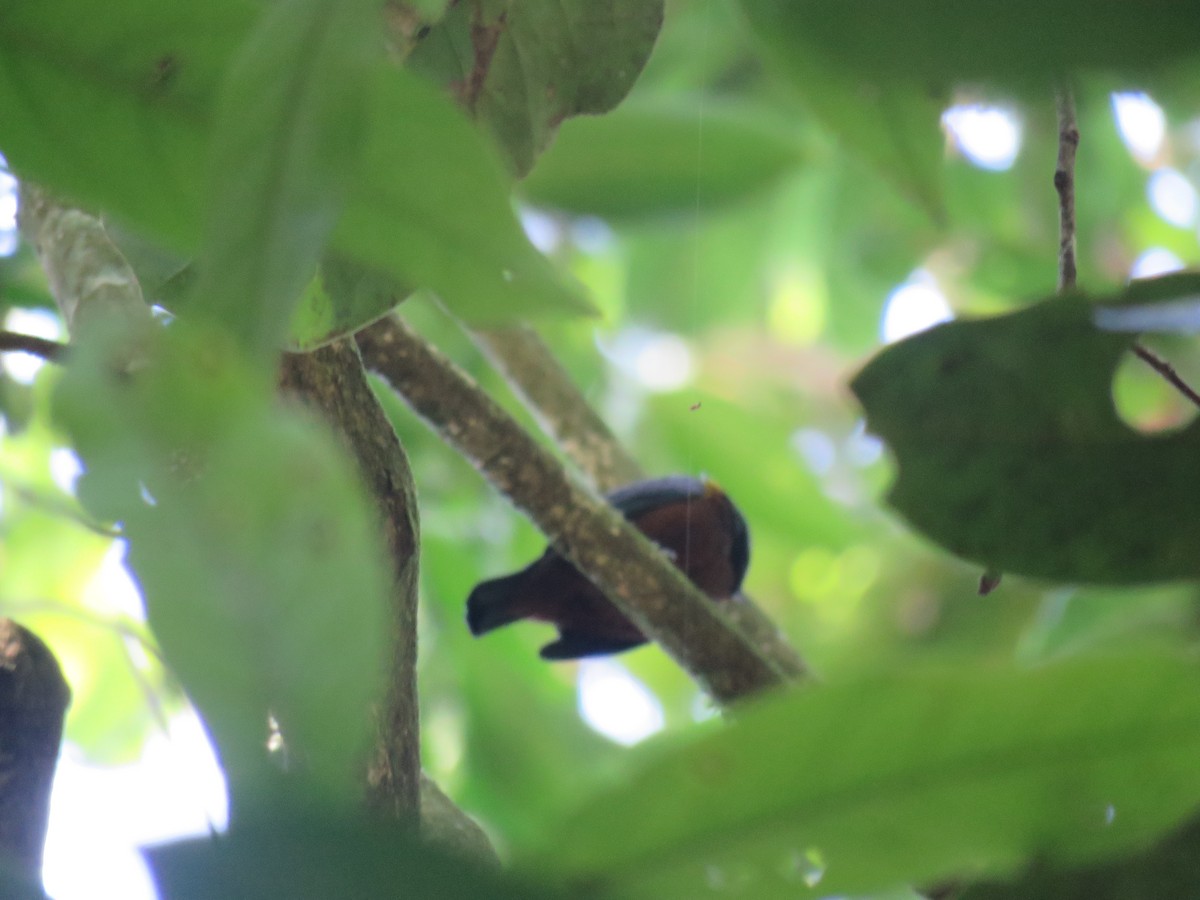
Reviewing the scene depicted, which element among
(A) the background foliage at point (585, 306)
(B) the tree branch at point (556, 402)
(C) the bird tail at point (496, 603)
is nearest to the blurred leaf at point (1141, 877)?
(A) the background foliage at point (585, 306)

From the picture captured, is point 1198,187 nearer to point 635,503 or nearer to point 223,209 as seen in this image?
point 635,503

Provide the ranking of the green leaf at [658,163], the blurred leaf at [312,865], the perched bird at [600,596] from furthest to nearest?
1. the perched bird at [600,596]
2. the green leaf at [658,163]
3. the blurred leaf at [312,865]

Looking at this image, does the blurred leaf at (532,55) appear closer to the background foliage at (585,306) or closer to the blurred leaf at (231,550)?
the background foliage at (585,306)

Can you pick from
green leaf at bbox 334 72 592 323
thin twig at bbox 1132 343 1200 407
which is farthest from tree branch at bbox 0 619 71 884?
thin twig at bbox 1132 343 1200 407

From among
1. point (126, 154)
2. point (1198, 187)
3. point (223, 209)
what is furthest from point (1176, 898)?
point (1198, 187)

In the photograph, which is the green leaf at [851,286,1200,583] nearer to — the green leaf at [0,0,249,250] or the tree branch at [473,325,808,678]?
the green leaf at [0,0,249,250]

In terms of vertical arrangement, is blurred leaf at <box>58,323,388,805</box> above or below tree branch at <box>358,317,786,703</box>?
below
